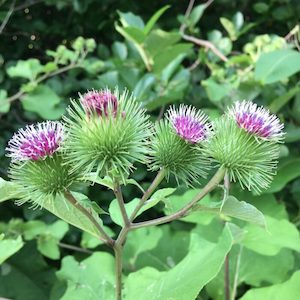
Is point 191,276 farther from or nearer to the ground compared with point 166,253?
farther from the ground

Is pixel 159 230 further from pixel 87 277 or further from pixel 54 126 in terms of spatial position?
pixel 54 126

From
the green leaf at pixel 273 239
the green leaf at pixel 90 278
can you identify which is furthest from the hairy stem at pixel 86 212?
the green leaf at pixel 273 239

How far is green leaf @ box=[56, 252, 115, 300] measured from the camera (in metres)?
1.46

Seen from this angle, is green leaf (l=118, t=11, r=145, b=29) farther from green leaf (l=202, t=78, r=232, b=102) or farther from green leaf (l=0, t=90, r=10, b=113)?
green leaf (l=0, t=90, r=10, b=113)

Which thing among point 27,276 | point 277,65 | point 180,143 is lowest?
point 27,276

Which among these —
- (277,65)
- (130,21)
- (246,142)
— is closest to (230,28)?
(130,21)

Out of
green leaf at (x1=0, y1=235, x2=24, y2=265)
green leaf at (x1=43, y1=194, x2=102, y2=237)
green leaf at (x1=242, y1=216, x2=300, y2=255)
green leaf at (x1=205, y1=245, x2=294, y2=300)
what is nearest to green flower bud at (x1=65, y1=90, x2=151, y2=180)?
green leaf at (x1=43, y1=194, x2=102, y2=237)

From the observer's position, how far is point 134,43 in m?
2.16

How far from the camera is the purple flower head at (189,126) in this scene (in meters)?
0.98

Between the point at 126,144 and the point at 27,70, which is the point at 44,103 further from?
the point at 126,144

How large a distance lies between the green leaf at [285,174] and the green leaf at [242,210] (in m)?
0.96

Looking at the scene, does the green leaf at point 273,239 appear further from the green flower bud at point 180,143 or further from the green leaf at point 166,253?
the green flower bud at point 180,143

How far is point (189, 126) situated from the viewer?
0.98 meters

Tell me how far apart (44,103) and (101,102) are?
1.23 meters
